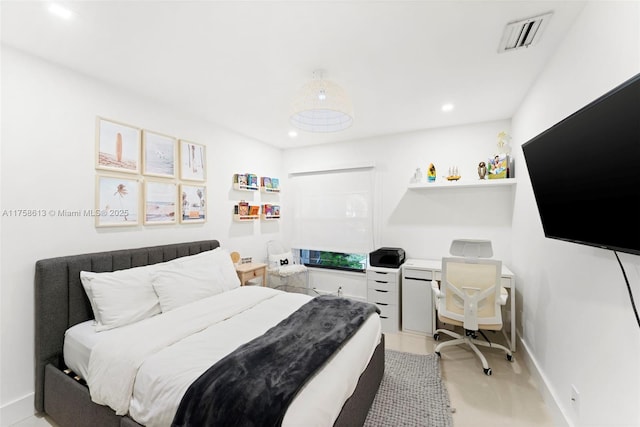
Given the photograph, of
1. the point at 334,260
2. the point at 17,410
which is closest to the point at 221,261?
the point at 17,410

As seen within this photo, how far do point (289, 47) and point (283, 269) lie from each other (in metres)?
2.87

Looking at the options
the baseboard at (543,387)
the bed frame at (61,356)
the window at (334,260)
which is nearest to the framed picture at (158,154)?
the bed frame at (61,356)

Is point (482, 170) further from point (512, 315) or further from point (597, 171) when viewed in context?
point (597, 171)

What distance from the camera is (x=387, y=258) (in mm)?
3537

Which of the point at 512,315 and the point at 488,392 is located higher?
the point at 512,315

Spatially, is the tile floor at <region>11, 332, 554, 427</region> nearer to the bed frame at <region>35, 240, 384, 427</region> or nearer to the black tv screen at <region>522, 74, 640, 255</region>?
the bed frame at <region>35, 240, 384, 427</region>

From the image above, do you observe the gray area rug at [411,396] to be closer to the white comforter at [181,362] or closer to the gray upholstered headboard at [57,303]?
the white comforter at [181,362]

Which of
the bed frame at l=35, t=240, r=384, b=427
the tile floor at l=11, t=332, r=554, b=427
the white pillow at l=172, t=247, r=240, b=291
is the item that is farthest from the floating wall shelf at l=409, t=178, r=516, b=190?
the white pillow at l=172, t=247, r=240, b=291

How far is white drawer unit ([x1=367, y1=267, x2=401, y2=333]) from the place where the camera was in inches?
131

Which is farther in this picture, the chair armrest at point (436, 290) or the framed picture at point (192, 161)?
the framed picture at point (192, 161)

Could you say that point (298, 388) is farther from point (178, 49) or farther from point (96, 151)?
point (96, 151)

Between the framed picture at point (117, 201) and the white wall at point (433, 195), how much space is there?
272 centimetres

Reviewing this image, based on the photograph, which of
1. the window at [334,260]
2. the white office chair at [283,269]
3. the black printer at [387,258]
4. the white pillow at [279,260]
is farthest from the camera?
the window at [334,260]

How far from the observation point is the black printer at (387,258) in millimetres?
3491
